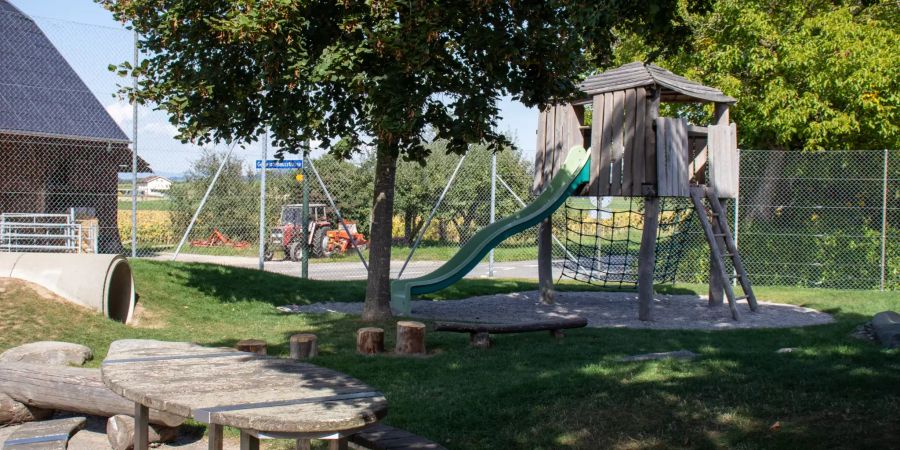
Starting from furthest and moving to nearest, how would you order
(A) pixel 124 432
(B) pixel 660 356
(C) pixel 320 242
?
1. (C) pixel 320 242
2. (B) pixel 660 356
3. (A) pixel 124 432

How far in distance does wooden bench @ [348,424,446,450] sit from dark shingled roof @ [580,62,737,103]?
26.8ft

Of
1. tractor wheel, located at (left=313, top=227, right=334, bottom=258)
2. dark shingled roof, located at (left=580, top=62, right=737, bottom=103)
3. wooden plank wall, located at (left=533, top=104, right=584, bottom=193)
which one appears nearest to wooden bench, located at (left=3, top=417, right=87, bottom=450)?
dark shingled roof, located at (left=580, top=62, right=737, bottom=103)

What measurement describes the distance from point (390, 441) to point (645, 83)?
8315 millimetres

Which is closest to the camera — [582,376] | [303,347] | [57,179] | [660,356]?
[582,376]

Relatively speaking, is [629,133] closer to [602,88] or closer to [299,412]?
[602,88]

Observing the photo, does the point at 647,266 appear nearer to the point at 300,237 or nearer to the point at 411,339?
the point at 411,339

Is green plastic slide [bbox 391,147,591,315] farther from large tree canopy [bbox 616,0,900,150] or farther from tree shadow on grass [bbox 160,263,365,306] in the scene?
large tree canopy [bbox 616,0,900,150]

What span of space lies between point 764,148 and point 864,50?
3746 mm

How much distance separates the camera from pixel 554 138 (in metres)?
13.8

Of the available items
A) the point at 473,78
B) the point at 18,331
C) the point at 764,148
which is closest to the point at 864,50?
the point at 764,148

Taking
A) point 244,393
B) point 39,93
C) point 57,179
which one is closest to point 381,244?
point 244,393

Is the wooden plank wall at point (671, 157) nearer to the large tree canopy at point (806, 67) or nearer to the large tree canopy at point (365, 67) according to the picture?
the large tree canopy at point (365, 67)

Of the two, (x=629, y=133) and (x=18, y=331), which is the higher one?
(x=629, y=133)

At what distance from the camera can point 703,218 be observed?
40.6 ft
